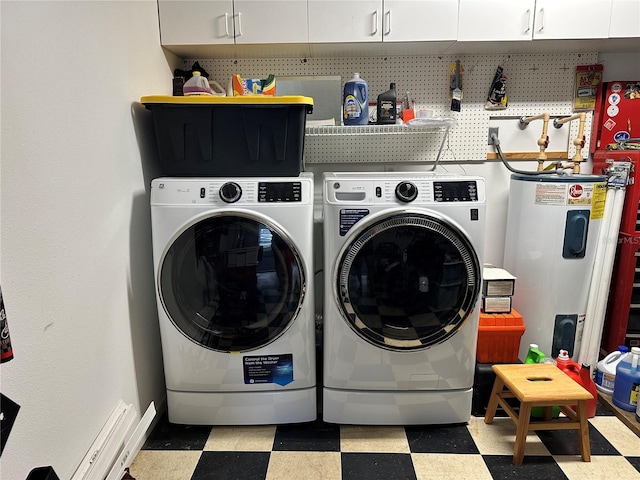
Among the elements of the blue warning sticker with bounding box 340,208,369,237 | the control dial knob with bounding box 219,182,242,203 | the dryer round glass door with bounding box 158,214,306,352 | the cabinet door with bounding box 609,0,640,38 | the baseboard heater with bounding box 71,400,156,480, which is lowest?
the baseboard heater with bounding box 71,400,156,480

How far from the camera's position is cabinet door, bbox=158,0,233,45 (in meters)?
1.88

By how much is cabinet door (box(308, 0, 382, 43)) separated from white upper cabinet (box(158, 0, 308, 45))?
0.05m

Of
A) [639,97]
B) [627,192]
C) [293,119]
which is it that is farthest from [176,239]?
[639,97]

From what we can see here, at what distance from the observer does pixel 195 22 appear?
1900 mm

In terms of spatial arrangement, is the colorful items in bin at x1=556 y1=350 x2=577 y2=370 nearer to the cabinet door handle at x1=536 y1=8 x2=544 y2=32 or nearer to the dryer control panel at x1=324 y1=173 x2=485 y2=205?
the dryer control panel at x1=324 y1=173 x2=485 y2=205

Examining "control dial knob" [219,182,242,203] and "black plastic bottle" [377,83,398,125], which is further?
"black plastic bottle" [377,83,398,125]

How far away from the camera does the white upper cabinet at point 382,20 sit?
1.88 m

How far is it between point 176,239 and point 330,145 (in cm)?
112

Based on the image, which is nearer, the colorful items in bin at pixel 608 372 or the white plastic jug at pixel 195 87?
the white plastic jug at pixel 195 87

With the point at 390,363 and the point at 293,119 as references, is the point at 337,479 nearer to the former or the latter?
the point at 390,363

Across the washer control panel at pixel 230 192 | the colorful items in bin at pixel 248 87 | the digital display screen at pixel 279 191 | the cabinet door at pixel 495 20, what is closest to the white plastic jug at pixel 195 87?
the colorful items in bin at pixel 248 87

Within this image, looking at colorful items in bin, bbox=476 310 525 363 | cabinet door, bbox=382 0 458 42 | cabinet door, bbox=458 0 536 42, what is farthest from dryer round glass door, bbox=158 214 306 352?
cabinet door, bbox=458 0 536 42

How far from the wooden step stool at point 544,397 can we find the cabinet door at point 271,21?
1767mm

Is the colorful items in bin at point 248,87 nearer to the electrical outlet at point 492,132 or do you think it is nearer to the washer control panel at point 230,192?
the washer control panel at point 230,192
